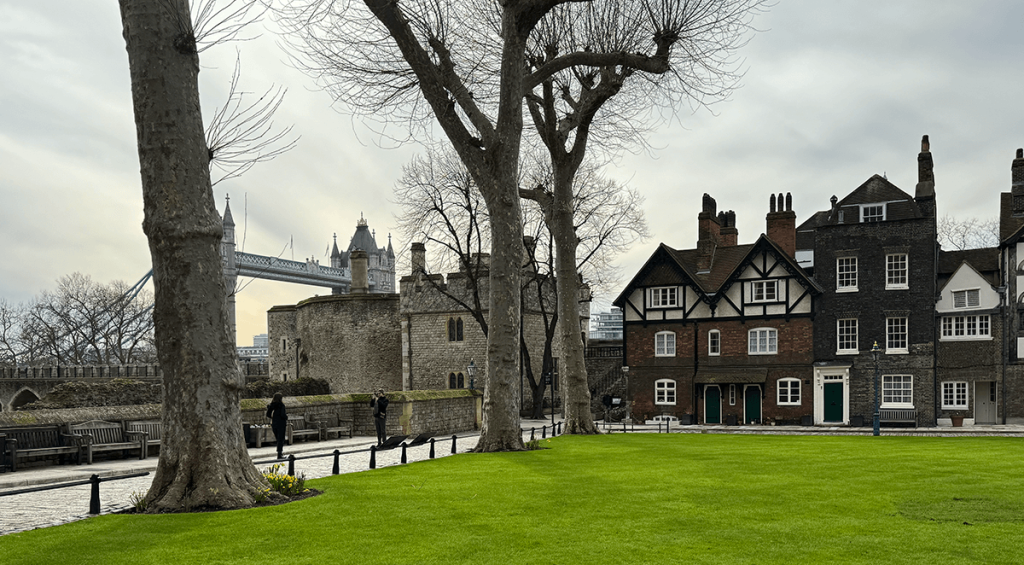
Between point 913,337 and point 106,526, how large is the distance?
111ft

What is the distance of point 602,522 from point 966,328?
32.1m

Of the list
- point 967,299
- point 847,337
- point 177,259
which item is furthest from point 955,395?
point 177,259

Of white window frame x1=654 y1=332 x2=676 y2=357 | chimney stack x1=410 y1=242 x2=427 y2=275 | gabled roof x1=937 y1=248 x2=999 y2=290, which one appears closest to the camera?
gabled roof x1=937 y1=248 x2=999 y2=290

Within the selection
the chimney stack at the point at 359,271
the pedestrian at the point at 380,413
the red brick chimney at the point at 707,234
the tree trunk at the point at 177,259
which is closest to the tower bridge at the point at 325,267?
the chimney stack at the point at 359,271

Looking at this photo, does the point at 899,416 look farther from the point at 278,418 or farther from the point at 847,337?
the point at 278,418

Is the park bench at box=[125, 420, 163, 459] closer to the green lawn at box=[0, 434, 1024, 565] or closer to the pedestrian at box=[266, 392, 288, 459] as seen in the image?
the pedestrian at box=[266, 392, 288, 459]

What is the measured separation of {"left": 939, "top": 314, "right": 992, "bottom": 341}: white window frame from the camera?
117 ft

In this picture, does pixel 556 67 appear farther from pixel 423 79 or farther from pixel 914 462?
pixel 914 462

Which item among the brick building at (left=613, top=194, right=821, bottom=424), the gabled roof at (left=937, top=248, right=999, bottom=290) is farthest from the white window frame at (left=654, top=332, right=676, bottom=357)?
the gabled roof at (left=937, top=248, right=999, bottom=290)

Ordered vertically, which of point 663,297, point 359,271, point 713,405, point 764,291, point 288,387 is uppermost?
point 359,271

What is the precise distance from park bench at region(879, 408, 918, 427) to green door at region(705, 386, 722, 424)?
6.60 metres

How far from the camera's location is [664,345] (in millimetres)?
40562

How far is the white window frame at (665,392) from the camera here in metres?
39.9

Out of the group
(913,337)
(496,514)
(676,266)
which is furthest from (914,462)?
(676,266)
